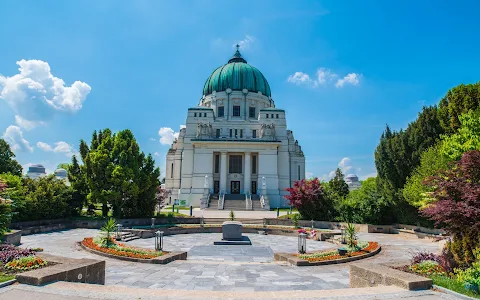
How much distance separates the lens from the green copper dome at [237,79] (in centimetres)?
6033

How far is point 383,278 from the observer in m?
7.62

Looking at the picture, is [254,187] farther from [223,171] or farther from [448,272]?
[448,272]

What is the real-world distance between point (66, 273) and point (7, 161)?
3834cm

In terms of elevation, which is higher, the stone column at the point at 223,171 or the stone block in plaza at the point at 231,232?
the stone column at the point at 223,171

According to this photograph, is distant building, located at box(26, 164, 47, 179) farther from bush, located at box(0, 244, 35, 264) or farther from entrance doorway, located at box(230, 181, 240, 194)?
bush, located at box(0, 244, 35, 264)

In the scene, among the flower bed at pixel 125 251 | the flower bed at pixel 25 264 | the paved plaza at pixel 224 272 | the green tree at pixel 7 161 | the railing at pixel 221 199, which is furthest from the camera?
the railing at pixel 221 199

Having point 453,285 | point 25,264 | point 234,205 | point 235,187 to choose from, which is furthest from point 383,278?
point 235,187

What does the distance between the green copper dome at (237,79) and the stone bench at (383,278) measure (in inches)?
2099

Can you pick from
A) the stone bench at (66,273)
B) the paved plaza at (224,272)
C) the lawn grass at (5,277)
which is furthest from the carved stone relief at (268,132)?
the lawn grass at (5,277)

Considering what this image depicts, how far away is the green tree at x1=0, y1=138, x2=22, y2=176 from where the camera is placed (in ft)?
121

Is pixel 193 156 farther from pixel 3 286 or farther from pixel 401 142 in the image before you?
pixel 3 286

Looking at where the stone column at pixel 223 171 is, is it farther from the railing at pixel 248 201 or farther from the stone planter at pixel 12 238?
the stone planter at pixel 12 238

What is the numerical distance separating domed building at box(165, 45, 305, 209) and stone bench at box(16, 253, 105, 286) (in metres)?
35.7

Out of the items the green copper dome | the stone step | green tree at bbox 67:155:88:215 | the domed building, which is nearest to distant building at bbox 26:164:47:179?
the domed building
